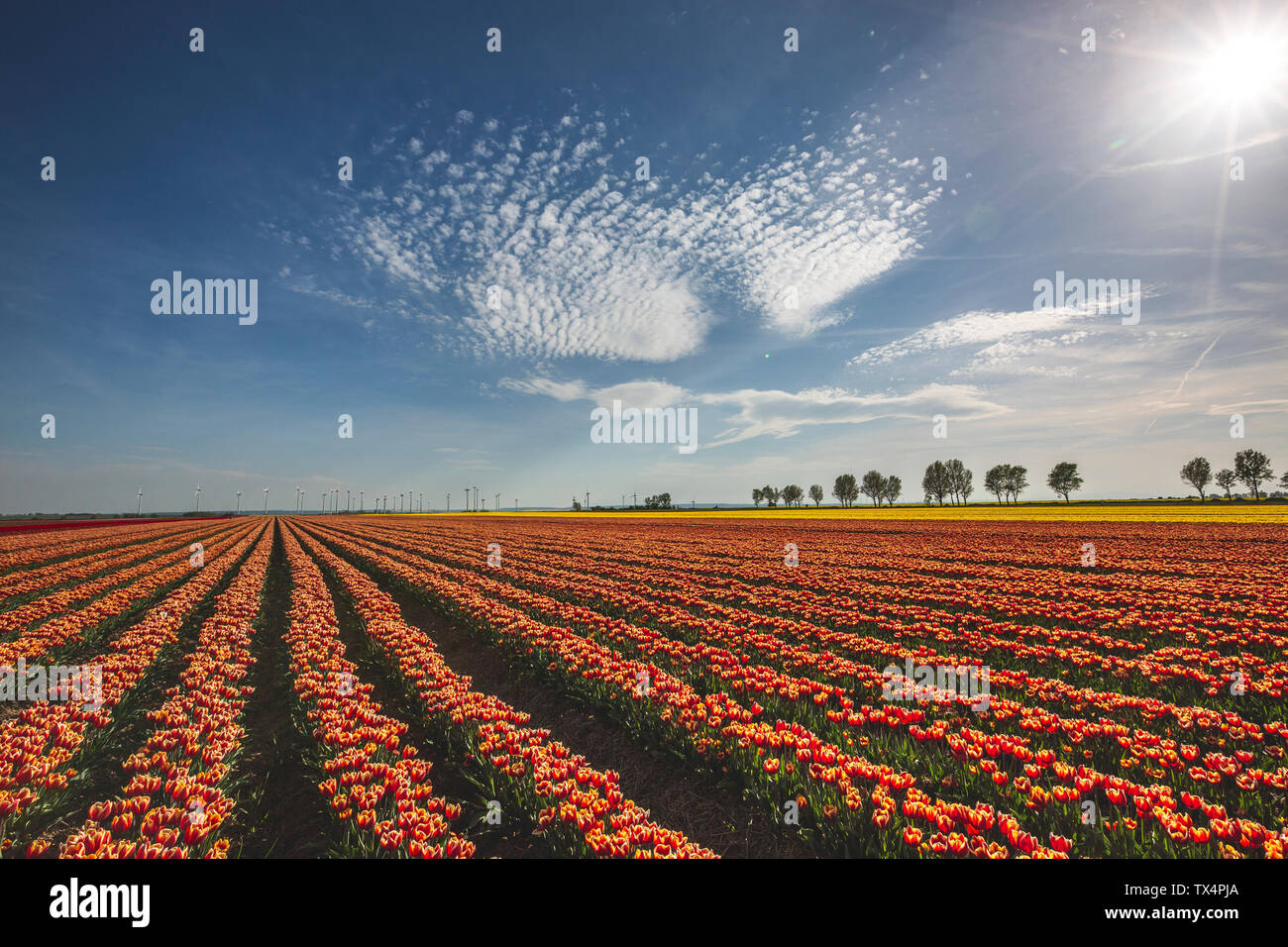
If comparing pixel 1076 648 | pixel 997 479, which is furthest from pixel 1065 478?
pixel 1076 648

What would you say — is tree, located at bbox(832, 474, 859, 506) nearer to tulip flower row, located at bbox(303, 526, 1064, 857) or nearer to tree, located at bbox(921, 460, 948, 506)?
tree, located at bbox(921, 460, 948, 506)

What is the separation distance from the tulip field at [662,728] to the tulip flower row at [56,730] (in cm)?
3

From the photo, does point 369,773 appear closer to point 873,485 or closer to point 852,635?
point 852,635

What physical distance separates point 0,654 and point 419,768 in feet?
30.2

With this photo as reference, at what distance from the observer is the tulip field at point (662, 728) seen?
3.55 m

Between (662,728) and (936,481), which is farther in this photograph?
(936,481)

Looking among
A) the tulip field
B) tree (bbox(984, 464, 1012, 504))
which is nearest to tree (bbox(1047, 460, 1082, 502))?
tree (bbox(984, 464, 1012, 504))

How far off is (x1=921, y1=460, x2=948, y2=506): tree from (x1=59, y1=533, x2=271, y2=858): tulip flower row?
165068mm

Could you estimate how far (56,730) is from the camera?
496 cm

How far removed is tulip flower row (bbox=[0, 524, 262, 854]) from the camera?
404 centimetres

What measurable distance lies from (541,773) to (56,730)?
5.27 meters
